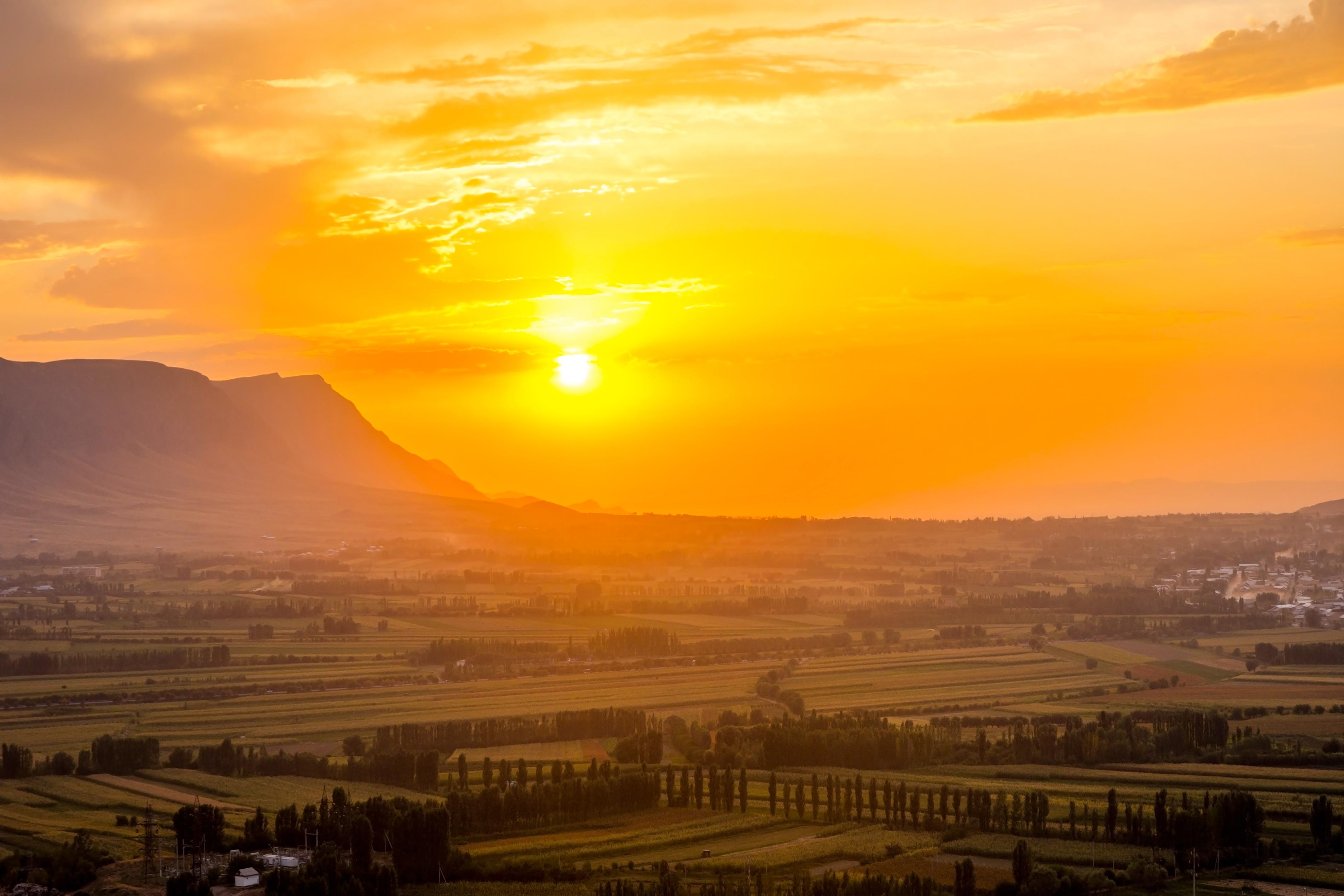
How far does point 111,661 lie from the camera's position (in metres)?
101

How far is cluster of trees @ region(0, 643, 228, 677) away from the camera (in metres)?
98.0

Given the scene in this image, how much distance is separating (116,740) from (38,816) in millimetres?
12963

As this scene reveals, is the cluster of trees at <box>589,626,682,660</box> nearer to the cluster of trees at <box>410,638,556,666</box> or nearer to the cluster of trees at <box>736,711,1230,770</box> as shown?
the cluster of trees at <box>410,638,556,666</box>

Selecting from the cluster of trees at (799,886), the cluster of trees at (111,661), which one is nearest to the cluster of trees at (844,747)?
the cluster of trees at (799,886)

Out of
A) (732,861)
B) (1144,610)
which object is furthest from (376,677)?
(1144,610)

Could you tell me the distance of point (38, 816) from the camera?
5688 cm

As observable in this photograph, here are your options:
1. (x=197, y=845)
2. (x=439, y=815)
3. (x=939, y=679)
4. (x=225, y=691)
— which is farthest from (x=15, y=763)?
(x=939, y=679)

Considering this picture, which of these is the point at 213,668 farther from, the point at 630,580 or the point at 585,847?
the point at 630,580

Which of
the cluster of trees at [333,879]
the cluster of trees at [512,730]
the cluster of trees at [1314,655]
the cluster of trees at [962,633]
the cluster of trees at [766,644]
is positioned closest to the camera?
the cluster of trees at [333,879]

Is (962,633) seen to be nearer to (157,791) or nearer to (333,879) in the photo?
(157,791)

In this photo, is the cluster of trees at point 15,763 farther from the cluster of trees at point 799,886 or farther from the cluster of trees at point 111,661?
the cluster of trees at point 799,886

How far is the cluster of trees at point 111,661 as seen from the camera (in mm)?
98000

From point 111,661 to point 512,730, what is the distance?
1578 inches

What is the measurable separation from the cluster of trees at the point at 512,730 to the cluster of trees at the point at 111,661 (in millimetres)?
31692
